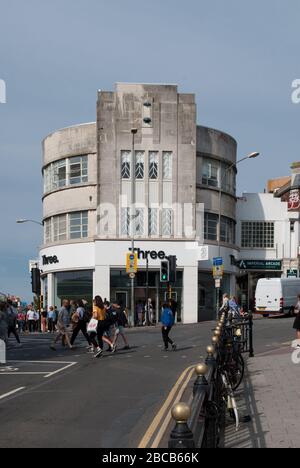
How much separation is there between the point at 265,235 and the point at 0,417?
164 ft

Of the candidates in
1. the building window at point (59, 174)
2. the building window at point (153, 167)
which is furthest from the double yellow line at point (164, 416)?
the building window at point (59, 174)

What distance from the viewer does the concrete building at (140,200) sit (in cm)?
4875

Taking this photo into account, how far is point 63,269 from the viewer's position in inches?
1998

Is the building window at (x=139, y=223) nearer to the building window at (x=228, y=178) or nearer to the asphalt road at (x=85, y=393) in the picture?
the building window at (x=228, y=178)

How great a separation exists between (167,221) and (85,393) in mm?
36375

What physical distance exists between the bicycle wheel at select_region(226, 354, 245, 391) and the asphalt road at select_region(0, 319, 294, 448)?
1.29 metres

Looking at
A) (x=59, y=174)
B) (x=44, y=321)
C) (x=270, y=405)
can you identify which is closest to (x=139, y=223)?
(x=59, y=174)

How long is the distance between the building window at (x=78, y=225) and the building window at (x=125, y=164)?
3984mm

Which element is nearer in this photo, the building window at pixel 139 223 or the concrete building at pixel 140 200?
the concrete building at pixel 140 200

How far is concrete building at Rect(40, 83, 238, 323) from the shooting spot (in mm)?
48750

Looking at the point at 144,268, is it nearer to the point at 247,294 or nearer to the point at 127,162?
the point at 127,162

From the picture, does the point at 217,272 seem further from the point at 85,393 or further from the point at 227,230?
the point at 85,393

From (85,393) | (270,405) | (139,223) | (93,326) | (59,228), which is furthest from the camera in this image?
(59,228)

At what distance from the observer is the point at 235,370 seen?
1254 centimetres
